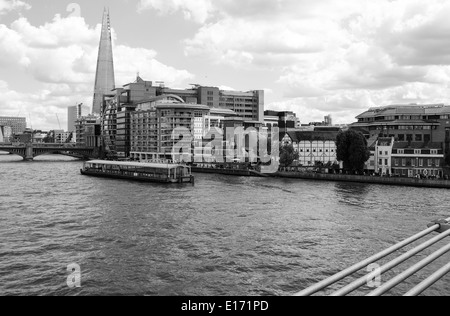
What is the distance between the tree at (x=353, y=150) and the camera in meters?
59.4

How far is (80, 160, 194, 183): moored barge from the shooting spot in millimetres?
56719

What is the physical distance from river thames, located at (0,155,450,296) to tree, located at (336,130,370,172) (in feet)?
58.1

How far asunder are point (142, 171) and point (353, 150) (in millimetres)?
28442

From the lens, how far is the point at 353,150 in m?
59.7

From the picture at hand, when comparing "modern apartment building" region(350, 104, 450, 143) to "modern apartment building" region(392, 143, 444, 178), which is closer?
"modern apartment building" region(392, 143, 444, 178)

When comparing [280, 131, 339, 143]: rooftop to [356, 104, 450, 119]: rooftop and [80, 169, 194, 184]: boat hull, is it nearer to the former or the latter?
[356, 104, 450, 119]: rooftop

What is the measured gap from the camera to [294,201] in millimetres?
38406

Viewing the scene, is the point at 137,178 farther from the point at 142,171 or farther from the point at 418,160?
the point at 418,160

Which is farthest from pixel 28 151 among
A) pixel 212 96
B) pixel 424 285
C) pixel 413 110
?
pixel 424 285

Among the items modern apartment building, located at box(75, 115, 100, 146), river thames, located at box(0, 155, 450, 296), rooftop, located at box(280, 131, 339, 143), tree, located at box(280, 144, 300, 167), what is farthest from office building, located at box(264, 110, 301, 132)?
river thames, located at box(0, 155, 450, 296)
